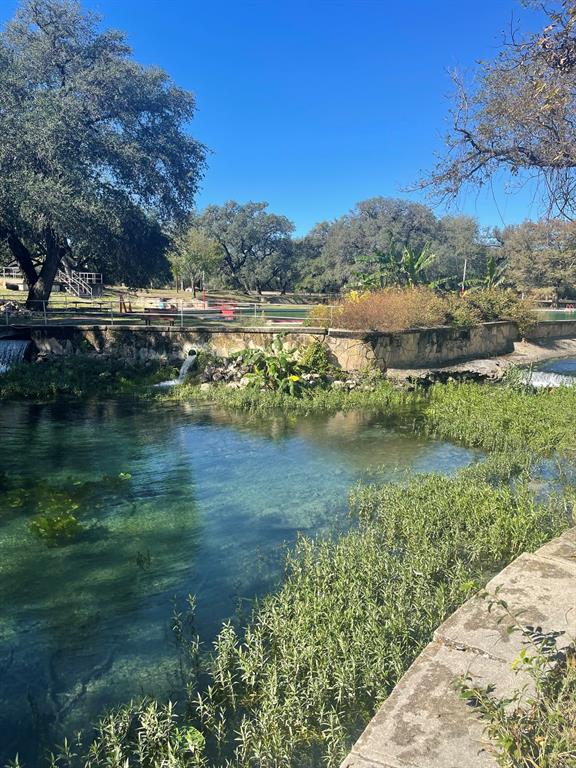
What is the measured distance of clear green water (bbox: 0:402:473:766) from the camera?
486 centimetres

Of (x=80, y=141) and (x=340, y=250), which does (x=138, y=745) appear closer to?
(x=80, y=141)

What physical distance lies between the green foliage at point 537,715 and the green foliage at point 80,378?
15.8 metres

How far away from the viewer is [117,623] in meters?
5.66

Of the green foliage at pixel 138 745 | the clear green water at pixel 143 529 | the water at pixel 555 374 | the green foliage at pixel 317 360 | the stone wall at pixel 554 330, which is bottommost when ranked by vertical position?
the clear green water at pixel 143 529

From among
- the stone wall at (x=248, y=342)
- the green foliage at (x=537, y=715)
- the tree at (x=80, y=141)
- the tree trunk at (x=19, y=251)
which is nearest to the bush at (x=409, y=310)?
the stone wall at (x=248, y=342)

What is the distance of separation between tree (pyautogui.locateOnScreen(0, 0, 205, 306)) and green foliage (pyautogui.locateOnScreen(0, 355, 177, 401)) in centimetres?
547

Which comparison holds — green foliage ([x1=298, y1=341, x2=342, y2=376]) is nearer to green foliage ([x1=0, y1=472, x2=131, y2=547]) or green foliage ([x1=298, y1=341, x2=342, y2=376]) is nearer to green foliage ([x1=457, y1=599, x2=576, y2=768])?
green foliage ([x1=0, y1=472, x2=131, y2=547])

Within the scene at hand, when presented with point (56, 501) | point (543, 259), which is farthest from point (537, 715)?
point (543, 259)

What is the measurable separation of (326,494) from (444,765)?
6.55m

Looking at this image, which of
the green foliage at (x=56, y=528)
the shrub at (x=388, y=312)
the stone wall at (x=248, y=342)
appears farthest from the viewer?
the shrub at (x=388, y=312)

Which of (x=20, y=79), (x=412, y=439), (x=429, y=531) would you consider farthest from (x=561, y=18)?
(x=20, y=79)

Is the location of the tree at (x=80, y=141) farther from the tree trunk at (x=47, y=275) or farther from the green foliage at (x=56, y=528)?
the green foliage at (x=56, y=528)

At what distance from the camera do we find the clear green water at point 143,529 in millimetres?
4863

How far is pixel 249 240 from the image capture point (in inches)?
2454
